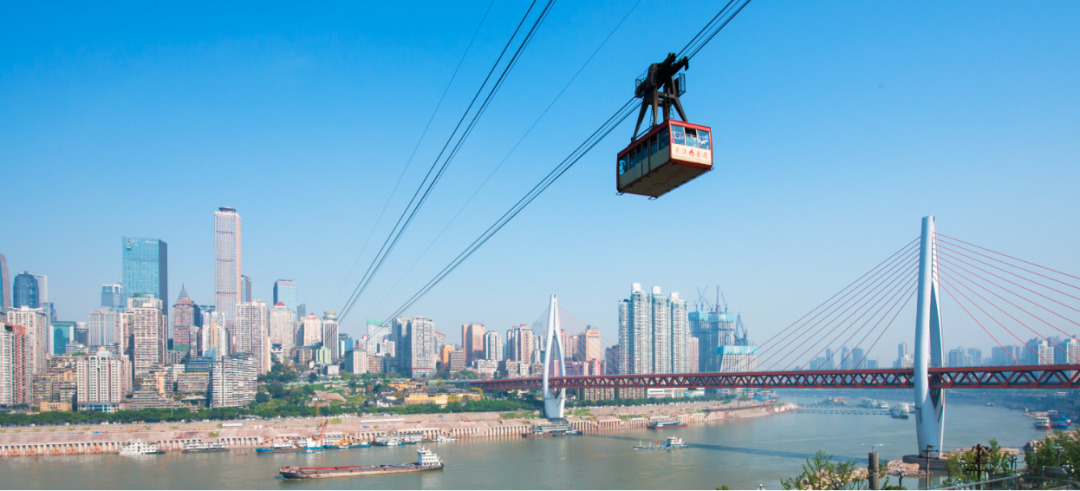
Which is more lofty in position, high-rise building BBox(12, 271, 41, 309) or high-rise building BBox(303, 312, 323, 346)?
high-rise building BBox(12, 271, 41, 309)

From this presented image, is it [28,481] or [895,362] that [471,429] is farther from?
[895,362]

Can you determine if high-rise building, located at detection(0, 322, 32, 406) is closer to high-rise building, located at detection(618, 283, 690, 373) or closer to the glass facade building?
high-rise building, located at detection(618, 283, 690, 373)

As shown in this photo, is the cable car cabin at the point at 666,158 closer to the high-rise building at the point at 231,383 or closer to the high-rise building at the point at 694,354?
the high-rise building at the point at 231,383

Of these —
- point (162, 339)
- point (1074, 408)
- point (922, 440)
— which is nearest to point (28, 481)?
point (922, 440)

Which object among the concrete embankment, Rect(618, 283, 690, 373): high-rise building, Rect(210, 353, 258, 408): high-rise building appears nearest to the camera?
the concrete embankment

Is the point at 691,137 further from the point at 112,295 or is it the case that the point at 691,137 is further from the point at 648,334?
the point at 112,295

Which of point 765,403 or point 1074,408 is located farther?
point 765,403

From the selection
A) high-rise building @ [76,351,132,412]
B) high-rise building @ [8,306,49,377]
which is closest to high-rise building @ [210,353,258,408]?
high-rise building @ [76,351,132,412]
